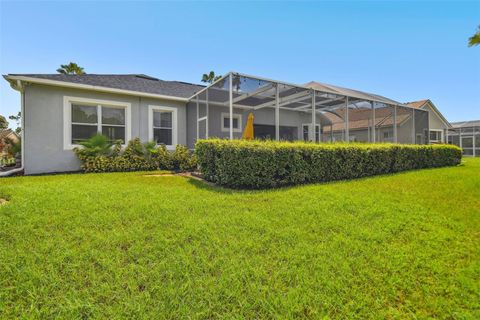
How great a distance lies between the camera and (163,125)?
35.8 feet

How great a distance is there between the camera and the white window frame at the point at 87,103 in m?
8.70

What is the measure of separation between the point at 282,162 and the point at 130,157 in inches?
266

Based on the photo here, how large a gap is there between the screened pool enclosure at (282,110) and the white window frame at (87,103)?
2756mm

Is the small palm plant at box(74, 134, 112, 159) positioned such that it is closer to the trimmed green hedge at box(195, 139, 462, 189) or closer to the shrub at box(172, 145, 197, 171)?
the shrub at box(172, 145, 197, 171)

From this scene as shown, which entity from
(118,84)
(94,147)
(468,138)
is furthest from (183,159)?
(468,138)

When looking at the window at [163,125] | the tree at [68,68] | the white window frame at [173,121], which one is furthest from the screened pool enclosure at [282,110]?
the tree at [68,68]

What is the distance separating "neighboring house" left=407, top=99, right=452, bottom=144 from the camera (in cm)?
2262

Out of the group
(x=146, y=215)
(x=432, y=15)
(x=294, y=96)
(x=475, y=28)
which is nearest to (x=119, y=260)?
(x=146, y=215)

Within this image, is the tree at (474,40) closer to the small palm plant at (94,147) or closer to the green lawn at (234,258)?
the green lawn at (234,258)

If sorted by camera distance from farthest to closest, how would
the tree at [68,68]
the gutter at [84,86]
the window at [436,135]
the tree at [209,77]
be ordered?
1. the tree at [209,77]
2. the window at [436,135]
3. the tree at [68,68]
4. the gutter at [84,86]

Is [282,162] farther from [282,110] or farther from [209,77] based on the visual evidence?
[209,77]

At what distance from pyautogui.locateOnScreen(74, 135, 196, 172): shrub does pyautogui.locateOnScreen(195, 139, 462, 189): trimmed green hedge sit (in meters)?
3.56

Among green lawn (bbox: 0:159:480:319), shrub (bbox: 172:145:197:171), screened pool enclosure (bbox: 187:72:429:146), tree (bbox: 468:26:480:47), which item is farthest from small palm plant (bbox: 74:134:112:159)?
tree (bbox: 468:26:480:47)

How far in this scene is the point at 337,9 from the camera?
939 cm
